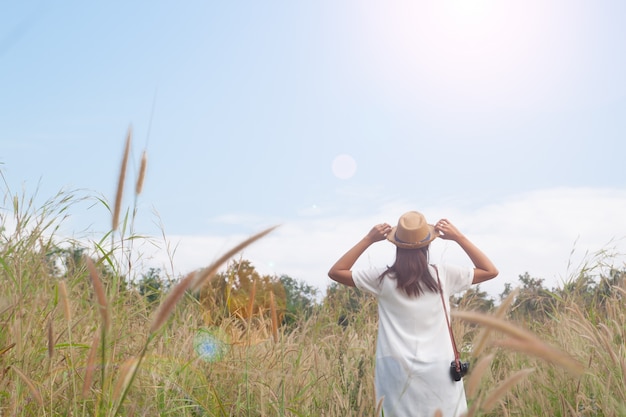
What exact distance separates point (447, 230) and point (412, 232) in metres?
0.48

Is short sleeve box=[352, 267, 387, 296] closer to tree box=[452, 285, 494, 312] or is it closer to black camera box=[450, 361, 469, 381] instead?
black camera box=[450, 361, 469, 381]

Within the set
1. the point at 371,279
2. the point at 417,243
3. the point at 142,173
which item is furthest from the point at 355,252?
the point at 142,173

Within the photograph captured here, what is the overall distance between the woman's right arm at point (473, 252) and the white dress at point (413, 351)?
1.24 feet

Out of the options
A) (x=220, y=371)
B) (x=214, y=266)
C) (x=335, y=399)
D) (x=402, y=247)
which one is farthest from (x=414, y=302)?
(x=214, y=266)

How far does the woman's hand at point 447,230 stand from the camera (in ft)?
14.3

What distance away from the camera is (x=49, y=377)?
2777mm

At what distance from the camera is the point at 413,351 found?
12.2ft

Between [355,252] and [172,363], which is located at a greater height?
[355,252]

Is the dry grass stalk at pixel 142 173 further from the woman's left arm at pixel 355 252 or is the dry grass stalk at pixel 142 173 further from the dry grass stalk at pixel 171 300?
the woman's left arm at pixel 355 252

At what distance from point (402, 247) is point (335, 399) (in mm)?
1072

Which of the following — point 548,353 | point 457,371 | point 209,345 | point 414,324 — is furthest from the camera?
point 209,345

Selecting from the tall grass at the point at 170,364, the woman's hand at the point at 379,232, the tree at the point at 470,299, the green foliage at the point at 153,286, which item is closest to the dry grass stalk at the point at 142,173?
the tall grass at the point at 170,364

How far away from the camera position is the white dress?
3.62 meters

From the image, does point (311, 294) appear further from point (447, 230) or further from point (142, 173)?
point (142, 173)
